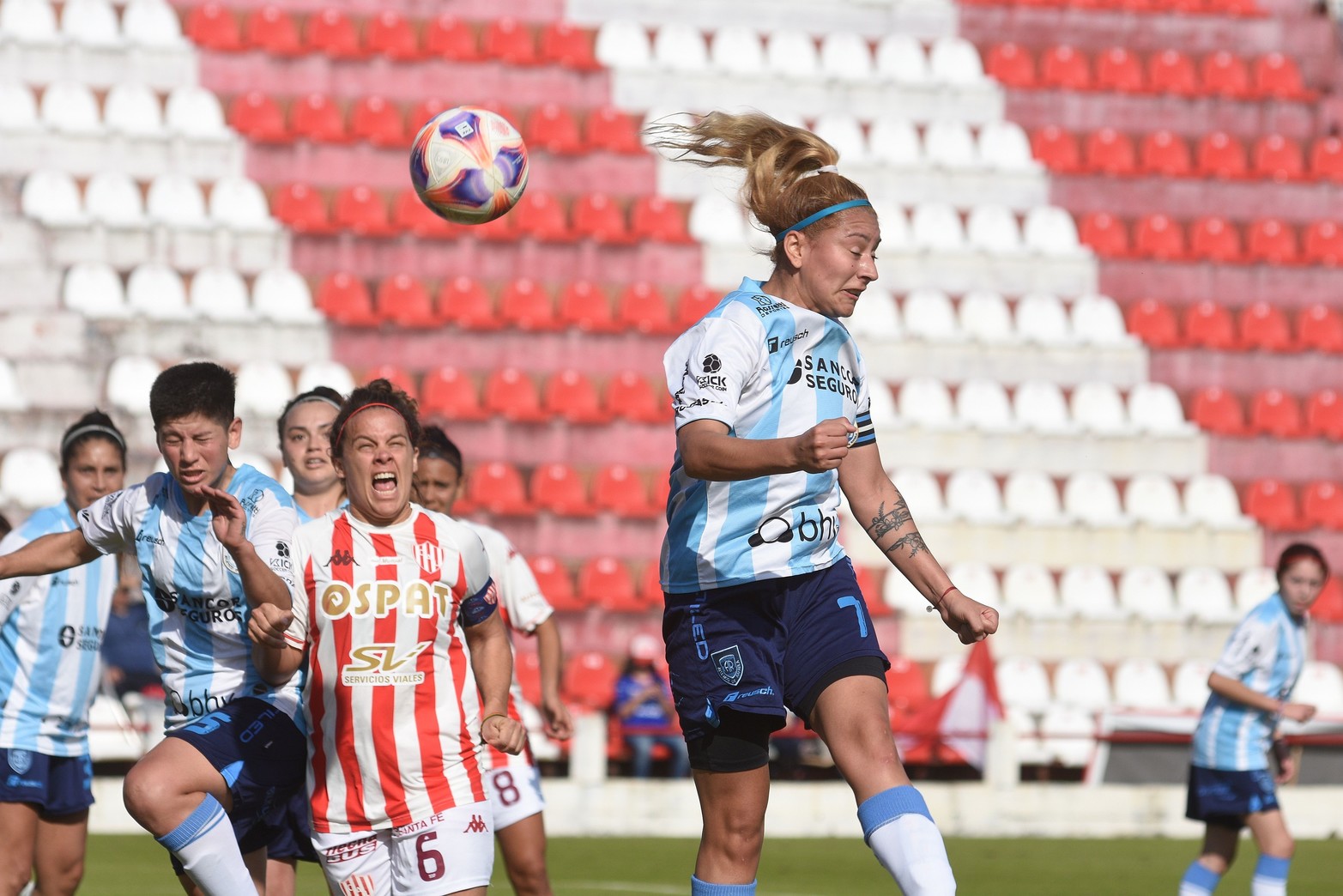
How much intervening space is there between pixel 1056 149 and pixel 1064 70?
4.12ft

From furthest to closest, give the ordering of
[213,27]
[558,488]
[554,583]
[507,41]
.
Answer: [507,41] < [213,27] < [558,488] < [554,583]

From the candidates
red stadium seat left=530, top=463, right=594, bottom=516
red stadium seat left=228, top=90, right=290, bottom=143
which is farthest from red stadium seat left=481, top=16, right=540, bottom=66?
red stadium seat left=530, top=463, right=594, bottom=516

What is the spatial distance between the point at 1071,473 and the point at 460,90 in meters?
6.91

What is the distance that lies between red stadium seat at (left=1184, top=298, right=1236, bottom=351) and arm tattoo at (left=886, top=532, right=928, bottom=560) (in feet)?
43.3

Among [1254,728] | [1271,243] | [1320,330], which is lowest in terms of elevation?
[1254,728]

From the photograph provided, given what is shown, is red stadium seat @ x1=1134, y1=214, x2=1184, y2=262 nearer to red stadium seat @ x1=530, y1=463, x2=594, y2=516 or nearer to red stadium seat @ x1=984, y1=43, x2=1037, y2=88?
red stadium seat @ x1=984, y1=43, x2=1037, y2=88

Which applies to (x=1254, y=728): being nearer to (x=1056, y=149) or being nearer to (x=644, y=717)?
(x=644, y=717)

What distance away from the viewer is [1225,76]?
65.3ft

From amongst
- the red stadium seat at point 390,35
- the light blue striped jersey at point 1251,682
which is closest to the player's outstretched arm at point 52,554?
the light blue striped jersey at point 1251,682

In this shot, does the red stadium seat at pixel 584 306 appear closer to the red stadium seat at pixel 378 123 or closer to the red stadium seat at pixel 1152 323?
the red stadium seat at pixel 378 123

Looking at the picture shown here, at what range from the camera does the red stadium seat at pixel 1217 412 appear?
668 inches

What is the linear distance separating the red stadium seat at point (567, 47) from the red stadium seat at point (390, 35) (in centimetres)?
130

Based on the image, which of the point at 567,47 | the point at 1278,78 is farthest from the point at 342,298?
the point at 1278,78

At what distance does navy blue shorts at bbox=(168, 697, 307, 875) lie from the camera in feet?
16.3
